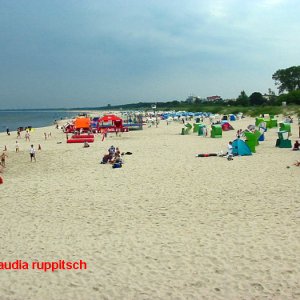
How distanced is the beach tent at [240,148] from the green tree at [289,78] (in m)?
75.6

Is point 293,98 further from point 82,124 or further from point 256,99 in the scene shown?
point 82,124

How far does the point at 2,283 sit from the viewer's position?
486cm

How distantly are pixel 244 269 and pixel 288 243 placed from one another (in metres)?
1.26

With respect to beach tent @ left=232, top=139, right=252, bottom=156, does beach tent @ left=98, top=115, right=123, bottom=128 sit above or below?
above

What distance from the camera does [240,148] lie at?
15.5m

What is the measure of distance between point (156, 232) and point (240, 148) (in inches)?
389

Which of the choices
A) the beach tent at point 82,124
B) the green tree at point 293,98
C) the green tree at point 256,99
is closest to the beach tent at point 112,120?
the beach tent at point 82,124

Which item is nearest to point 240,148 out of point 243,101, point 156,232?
point 156,232

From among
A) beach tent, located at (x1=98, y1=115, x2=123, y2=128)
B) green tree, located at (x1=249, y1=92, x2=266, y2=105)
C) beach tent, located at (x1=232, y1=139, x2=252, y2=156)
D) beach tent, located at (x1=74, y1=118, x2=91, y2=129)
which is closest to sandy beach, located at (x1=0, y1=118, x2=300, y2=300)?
beach tent, located at (x1=232, y1=139, x2=252, y2=156)

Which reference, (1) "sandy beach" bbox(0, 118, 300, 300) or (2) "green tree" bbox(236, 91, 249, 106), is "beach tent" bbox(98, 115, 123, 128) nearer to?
(1) "sandy beach" bbox(0, 118, 300, 300)

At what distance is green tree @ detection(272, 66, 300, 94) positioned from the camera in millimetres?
84500

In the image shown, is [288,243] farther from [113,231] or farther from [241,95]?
[241,95]

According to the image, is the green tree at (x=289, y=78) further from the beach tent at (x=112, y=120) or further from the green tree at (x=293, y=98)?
the beach tent at (x=112, y=120)

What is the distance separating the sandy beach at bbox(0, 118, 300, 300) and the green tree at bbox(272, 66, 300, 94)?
79935mm
